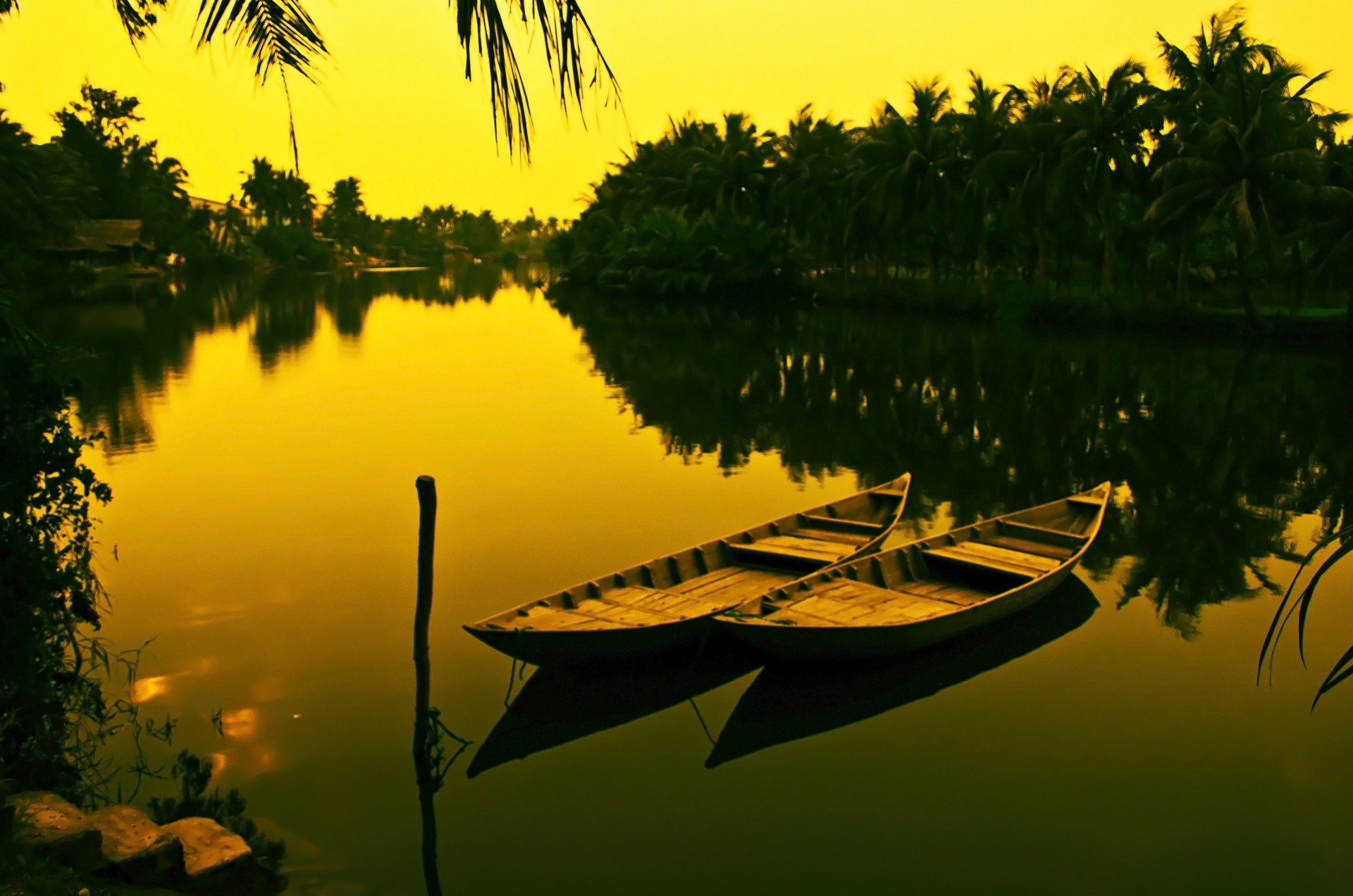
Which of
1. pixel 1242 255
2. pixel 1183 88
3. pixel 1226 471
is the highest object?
pixel 1183 88

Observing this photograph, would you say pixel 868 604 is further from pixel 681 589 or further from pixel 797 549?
pixel 681 589

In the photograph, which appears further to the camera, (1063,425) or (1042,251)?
(1042,251)

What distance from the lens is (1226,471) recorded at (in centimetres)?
1552

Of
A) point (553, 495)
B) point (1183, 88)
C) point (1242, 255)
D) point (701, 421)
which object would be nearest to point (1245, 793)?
point (553, 495)

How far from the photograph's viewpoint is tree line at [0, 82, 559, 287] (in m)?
54.0

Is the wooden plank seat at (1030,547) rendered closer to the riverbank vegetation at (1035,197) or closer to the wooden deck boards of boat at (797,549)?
the wooden deck boards of boat at (797,549)

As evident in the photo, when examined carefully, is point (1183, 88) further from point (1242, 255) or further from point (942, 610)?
point (942, 610)

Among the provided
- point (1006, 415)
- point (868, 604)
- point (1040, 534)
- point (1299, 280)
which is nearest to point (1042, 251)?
point (1299, 280)

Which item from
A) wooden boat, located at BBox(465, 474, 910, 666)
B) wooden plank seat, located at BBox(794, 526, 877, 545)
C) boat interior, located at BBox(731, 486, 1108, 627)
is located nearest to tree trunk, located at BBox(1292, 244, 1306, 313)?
boat interior, located at BBox(731, 486, 1108, 627)

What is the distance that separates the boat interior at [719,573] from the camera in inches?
316

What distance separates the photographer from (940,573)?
987 cm

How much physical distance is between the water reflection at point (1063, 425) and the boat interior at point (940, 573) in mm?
705

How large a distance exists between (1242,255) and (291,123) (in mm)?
32040

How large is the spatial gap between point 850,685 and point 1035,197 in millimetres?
30094
